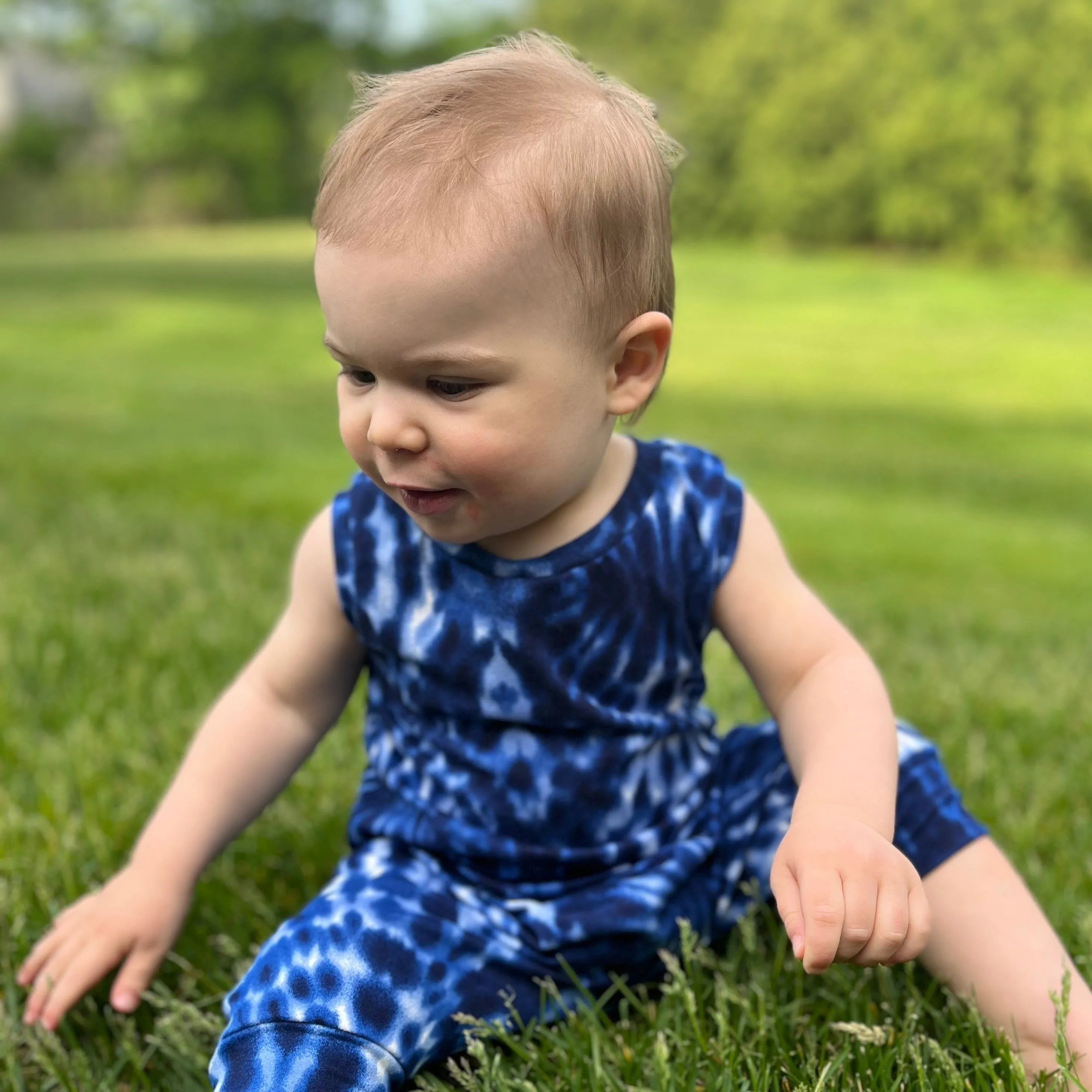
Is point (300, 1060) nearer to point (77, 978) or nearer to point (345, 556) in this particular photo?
point (77, 978)

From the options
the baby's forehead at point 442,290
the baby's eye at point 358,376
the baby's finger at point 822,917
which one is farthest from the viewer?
the baby's eye at point 358,376

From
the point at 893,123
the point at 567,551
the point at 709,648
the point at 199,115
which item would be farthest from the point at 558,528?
the point at 199,115

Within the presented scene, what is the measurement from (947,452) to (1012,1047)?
7399 mm

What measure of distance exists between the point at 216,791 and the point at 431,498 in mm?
583

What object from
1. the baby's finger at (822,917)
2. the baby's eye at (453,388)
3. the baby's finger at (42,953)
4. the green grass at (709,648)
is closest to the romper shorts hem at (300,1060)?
the green grass at (709,648)

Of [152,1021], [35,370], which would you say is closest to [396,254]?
[152,1021]

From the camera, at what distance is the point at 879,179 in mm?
24078

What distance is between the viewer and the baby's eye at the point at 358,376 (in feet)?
5.38

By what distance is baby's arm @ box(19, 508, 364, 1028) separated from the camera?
1887mm

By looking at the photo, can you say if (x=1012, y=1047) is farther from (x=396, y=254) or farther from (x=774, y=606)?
(x=396, y=254)

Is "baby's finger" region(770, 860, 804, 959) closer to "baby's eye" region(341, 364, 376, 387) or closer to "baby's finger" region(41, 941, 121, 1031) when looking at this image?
"baby's eye" region(341, 364, 376, 387)

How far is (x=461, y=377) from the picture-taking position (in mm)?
1574

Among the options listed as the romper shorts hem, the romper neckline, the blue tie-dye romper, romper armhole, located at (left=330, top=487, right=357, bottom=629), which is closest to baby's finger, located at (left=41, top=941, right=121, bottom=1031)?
the blue tie-dye romper

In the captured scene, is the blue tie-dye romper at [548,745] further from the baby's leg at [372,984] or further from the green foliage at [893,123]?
the green foliage at [893,123]
